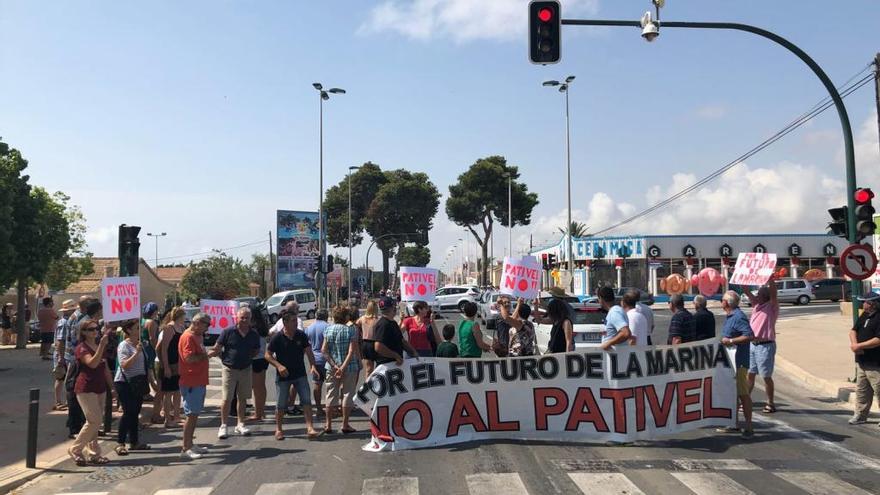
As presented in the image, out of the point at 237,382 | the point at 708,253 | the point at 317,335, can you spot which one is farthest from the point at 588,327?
the point at 708,253

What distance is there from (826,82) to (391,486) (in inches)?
394

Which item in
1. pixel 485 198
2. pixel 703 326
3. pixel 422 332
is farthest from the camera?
pixel 485 198

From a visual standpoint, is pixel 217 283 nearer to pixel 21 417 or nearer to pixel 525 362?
pixel 21 417

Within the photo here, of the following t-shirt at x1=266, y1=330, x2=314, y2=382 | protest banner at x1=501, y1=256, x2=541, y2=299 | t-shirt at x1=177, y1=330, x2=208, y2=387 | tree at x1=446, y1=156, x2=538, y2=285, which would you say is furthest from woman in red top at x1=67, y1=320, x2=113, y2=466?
tree at x1=446, y1=156, x2=538, y2=285

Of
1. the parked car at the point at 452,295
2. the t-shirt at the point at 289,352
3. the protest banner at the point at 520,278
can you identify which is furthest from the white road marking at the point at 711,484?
the parked car at the point at 452,295

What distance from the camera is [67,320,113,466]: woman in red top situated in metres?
7.97

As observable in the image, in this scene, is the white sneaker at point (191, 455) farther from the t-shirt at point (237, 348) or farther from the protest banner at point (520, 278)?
the protest banner at point (520, 278)

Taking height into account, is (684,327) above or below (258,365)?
above

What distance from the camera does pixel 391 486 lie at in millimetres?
6816

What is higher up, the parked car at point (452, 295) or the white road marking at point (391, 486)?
the parked car at point (452, 295)

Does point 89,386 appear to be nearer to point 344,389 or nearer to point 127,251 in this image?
point 344,389

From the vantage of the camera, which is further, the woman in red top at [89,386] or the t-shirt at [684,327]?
the t-shirt at [684,327]

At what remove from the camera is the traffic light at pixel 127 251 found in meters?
13.0

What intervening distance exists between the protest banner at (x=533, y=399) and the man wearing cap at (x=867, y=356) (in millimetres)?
2565
